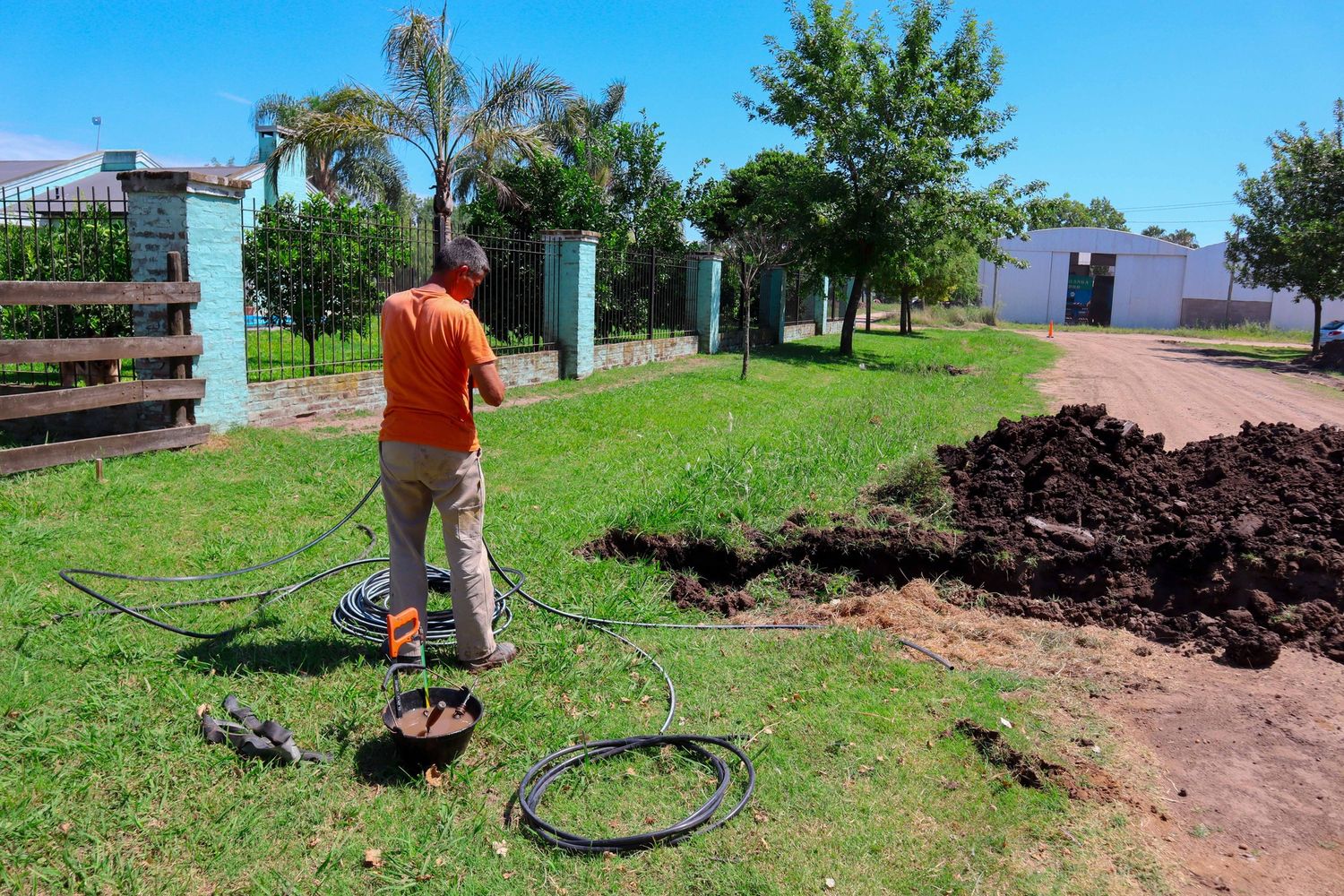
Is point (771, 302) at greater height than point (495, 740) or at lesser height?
greater

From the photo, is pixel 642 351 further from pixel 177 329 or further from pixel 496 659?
pixel 496 659

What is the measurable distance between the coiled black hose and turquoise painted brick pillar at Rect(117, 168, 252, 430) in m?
3.93

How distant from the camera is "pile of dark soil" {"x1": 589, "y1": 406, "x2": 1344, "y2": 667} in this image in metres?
5.20

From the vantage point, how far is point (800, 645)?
487cm

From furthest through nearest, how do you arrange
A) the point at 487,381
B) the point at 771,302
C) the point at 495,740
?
the point at 771,302 < the point at 487,381 < the point at 495,740

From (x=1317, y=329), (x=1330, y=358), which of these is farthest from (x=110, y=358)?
(x=1317, y=329)

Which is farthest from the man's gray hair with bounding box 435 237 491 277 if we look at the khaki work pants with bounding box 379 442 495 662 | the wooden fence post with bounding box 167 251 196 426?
the wooden fence post with bounding box 167 251 196 426

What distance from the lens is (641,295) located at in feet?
64.1

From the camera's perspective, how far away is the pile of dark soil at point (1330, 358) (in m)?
25.1

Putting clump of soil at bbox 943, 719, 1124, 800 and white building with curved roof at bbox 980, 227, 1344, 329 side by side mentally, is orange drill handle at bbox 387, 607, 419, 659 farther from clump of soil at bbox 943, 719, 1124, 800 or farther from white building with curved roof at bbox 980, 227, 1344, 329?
white building with curved roof at bbox 980, 227, 1344, 329

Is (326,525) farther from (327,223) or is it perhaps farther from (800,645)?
(327,223)

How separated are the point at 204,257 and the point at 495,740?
7.06m

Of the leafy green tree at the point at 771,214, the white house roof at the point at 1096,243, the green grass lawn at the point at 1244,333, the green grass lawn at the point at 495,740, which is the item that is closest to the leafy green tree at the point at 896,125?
the leafy green tree at the point at 771,214

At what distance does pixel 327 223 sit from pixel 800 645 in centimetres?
927
